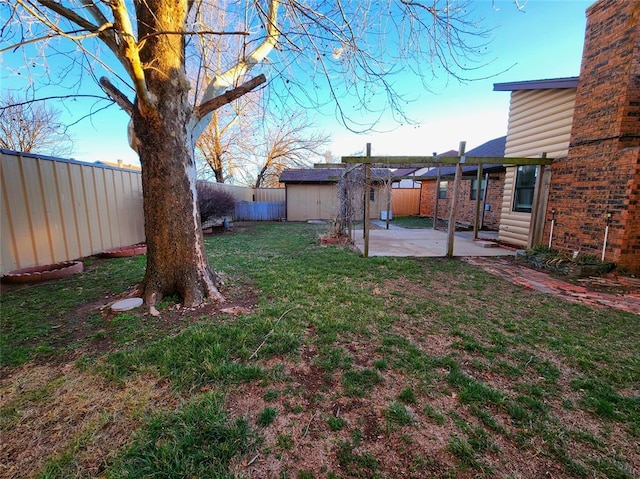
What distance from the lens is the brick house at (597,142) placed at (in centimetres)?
446

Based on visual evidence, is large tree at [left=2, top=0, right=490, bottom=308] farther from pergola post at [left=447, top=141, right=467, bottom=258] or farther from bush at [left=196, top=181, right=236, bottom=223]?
bush at [left=196, top=181, right=236, bottom=223]

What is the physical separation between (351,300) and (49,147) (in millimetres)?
16864

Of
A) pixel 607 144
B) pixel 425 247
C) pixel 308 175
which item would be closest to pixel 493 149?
pixel 425 247

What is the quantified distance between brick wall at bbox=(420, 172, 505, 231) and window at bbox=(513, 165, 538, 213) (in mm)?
4098

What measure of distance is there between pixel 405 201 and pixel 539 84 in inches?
475

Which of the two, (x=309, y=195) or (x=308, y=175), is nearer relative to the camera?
(x=309, y=195)

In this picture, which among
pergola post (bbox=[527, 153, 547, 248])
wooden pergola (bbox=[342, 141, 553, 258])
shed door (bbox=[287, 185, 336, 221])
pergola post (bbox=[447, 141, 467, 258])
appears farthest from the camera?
shed door (bbox=[287, 185, 336, 221])

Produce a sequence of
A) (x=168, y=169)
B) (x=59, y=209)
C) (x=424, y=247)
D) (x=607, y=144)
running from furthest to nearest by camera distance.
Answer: (x=424, y=247)
(x=59, y=209)
(x=607, y=144)
(x=168, y=169)

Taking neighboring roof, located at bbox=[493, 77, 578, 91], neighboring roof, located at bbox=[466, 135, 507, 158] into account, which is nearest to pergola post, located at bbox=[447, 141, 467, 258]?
neighboring roof, located at bbox=[493, 77, 578, 91]

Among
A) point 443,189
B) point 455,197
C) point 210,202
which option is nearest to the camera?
point 455,197

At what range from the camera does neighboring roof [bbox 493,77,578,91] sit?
553cm

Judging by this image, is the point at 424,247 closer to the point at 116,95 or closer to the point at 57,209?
the point at 116,95

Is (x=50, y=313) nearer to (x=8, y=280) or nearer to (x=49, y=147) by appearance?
(x=8, y=280)

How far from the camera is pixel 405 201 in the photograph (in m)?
18.1
